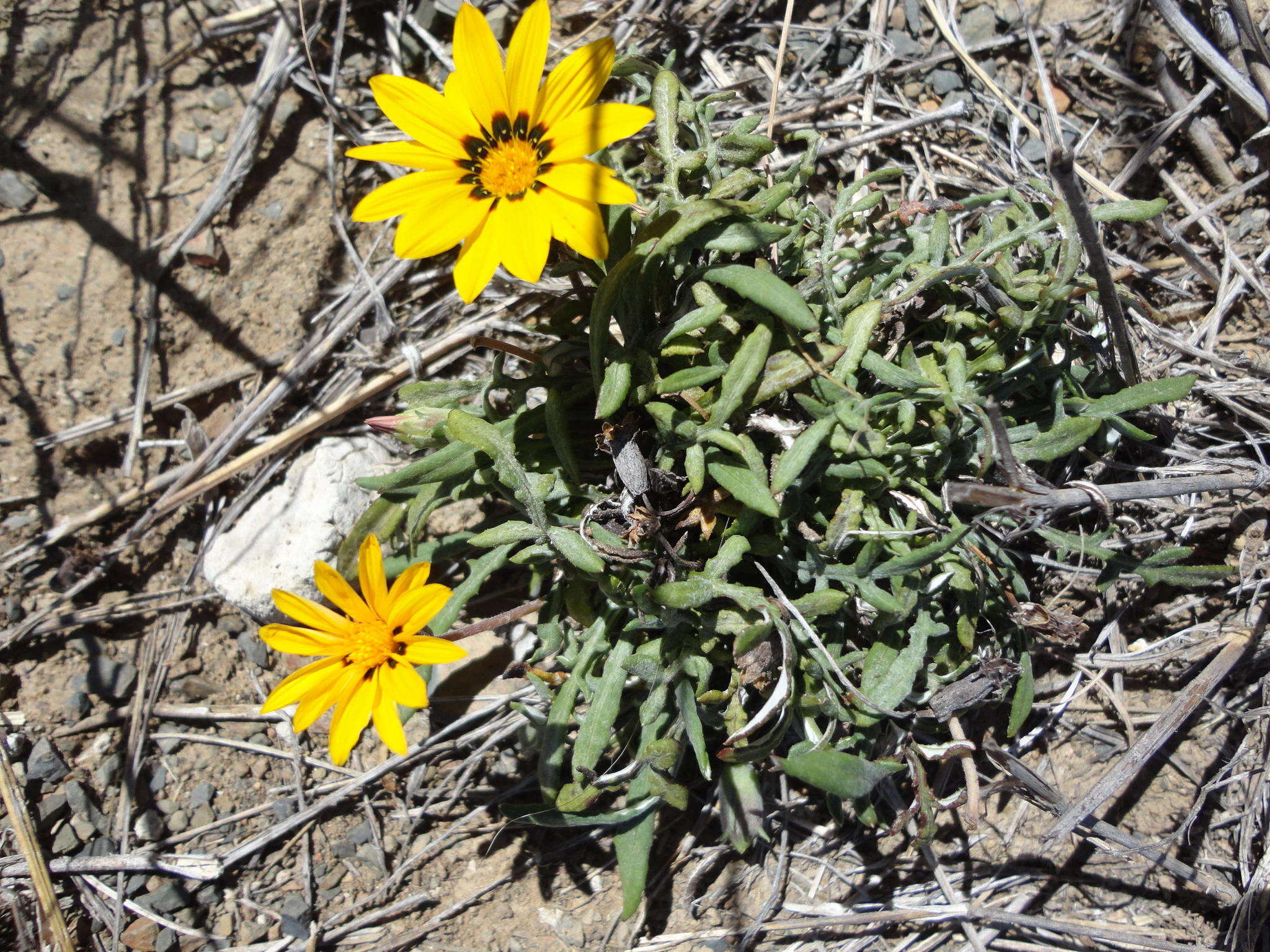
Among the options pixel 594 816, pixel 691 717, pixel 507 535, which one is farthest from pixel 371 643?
pixel 691 717

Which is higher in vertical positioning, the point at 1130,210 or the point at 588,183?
the point at 588,183

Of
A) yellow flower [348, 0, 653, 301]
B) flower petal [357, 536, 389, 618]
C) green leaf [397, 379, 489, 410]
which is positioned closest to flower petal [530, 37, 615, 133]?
yellow flower [348, 0, 653, 301]

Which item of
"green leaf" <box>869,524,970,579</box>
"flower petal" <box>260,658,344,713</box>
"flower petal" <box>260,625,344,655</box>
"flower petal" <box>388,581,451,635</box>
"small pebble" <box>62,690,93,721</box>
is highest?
"small pebble" <box>62,690,93,721</box>

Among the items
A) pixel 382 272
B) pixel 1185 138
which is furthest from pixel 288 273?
pixel 1185 138

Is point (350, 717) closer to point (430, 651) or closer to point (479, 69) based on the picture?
point (430, 651)

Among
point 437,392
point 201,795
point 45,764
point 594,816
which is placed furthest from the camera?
point 201,795

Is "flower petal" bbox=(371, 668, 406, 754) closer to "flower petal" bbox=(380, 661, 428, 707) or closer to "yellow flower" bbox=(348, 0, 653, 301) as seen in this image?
"flower petal" bbox=(380, 661, 428, 707)

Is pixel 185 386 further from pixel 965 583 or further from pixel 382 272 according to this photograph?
pixel 965 583
